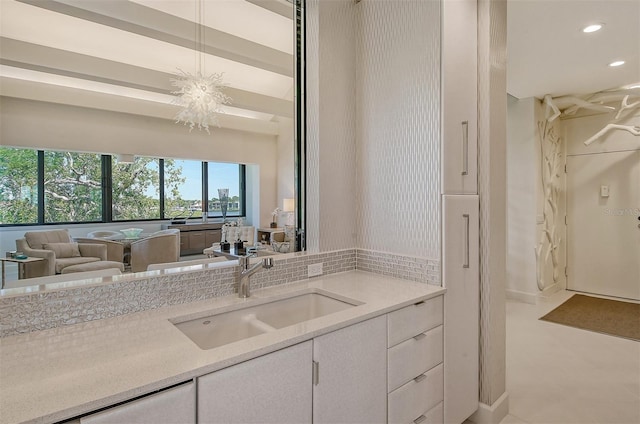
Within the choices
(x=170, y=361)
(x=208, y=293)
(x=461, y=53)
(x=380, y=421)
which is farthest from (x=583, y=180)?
(x=170, y=361)

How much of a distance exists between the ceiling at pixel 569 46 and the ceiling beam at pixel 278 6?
5.14 feet

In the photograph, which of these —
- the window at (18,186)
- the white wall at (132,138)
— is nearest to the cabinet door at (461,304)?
the white wall at (132,138)

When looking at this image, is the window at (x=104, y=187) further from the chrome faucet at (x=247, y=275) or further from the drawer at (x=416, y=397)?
the drawer at (x=416, y=397)

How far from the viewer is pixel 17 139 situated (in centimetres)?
138

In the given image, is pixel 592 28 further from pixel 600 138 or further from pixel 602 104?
pixel 600 138

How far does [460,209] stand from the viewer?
1.92 metres

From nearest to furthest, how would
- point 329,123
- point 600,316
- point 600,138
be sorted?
point 329,123
point 600,316
point 600,138

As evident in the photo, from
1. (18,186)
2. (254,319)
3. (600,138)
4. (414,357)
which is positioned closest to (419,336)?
(414,357)

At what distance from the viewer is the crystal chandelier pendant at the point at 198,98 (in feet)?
6.25

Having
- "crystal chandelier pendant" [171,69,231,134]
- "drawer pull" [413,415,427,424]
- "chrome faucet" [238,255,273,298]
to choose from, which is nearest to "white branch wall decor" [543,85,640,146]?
"drawer pull" [413,415,427,424]

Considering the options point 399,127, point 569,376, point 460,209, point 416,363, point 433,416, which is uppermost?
point 399,127

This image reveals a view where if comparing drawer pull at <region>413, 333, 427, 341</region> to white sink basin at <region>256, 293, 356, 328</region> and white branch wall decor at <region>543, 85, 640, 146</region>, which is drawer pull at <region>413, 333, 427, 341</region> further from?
white branch wall decor at <region>543, 85, 640, 146</region>

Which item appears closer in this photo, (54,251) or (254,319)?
(54,251)

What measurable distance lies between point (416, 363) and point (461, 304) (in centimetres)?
48
